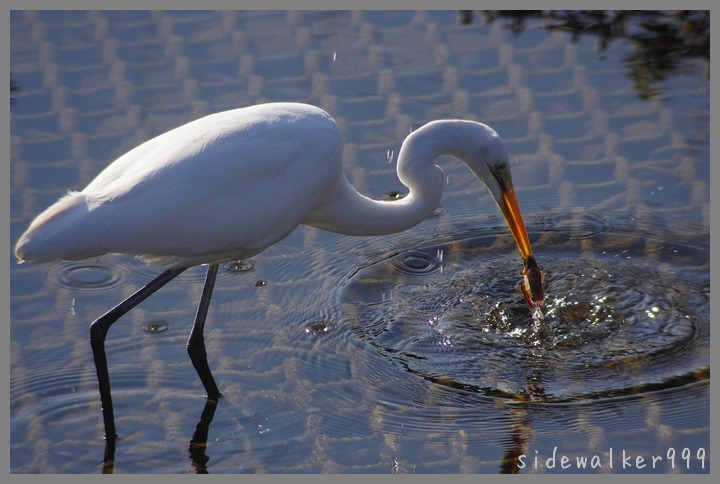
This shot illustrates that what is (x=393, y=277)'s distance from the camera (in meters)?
5.52

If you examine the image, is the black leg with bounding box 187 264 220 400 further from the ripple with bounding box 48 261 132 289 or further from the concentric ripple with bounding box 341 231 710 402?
the ripple with bounding box 48 261 132 289

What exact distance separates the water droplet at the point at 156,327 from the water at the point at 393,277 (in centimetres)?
→ 2

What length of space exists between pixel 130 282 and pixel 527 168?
238 cm

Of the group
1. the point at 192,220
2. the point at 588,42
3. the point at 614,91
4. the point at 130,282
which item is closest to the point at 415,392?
the point at 192,220

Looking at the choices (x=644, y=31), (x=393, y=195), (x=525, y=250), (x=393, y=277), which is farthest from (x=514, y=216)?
(x=644, y=31)

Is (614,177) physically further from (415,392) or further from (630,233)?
(415,392)

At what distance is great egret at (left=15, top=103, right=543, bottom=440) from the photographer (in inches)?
168

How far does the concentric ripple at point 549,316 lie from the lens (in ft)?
15.3

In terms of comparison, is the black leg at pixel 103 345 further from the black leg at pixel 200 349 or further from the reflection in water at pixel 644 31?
the reflection in water at pixel 644 31

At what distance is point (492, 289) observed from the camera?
5301 millimetres

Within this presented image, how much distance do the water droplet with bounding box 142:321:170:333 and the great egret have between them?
1.46 feet

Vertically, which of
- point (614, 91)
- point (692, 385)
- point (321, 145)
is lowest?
point (692, 385)

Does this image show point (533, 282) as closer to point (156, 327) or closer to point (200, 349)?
point (200, 349)

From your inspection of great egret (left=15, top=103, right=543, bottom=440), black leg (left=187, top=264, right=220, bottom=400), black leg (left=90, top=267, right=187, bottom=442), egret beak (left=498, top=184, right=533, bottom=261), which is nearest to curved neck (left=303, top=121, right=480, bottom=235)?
great egret (left=15, top=103, right=543, bottom=440)
